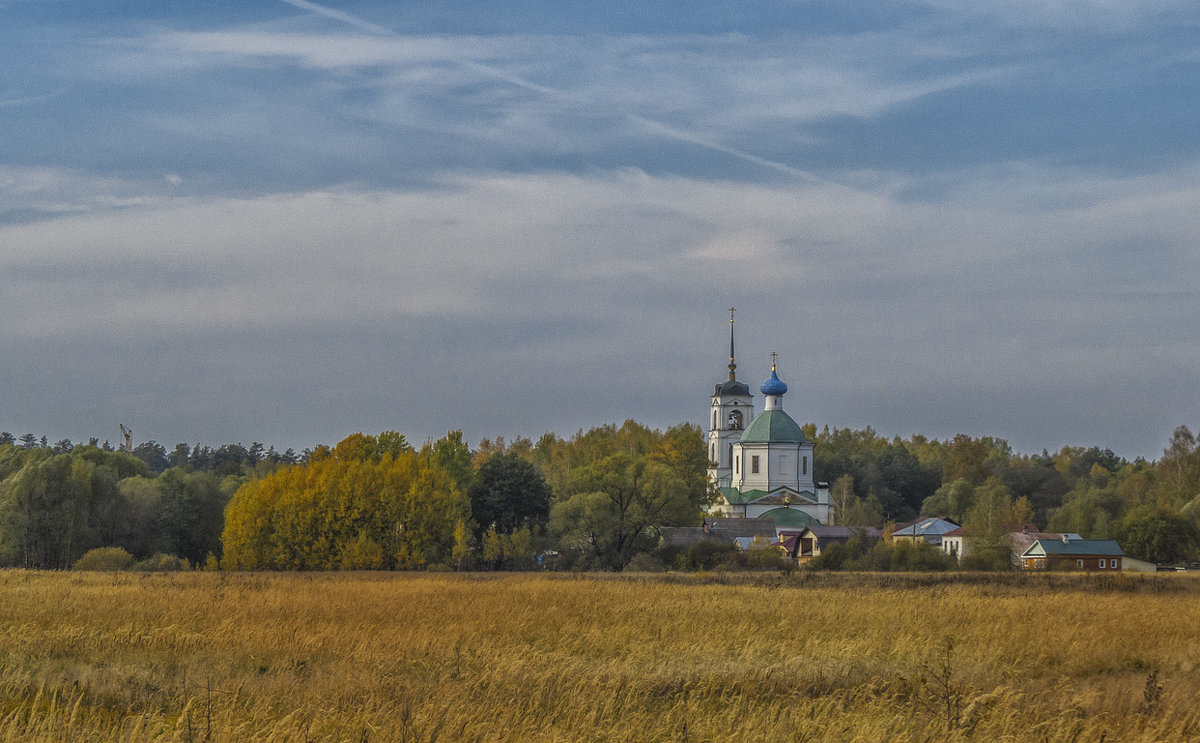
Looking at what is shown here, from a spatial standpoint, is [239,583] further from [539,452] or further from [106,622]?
[539,452]

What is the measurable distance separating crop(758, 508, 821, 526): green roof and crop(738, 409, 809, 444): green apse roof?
27.4 feet

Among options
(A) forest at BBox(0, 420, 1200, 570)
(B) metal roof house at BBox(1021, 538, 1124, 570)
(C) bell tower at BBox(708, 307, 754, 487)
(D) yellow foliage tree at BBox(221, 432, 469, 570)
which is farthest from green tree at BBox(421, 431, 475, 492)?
(C) bell tower at BBox(708, 307, 754, 487)

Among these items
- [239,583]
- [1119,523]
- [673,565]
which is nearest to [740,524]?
[1119,523]

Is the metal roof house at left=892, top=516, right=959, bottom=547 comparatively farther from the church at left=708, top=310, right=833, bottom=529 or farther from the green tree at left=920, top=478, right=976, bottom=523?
the green tree at left=920, top=478, right=976, bottom=523

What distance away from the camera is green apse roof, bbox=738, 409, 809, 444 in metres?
123

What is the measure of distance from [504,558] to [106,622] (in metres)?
47.5

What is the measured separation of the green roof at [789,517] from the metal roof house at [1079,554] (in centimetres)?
2816

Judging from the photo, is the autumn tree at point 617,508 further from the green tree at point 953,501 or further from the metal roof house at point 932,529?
the green tree at point 953,501

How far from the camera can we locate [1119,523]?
93938mm

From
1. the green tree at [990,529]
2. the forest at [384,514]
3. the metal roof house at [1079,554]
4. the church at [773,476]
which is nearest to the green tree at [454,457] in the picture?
the forest at [384,514]

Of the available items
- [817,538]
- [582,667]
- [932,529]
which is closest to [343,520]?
[582,667]

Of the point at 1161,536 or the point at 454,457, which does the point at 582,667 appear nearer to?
Answer: the point at 454,457

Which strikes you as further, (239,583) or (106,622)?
(239,583)

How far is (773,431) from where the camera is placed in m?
123
